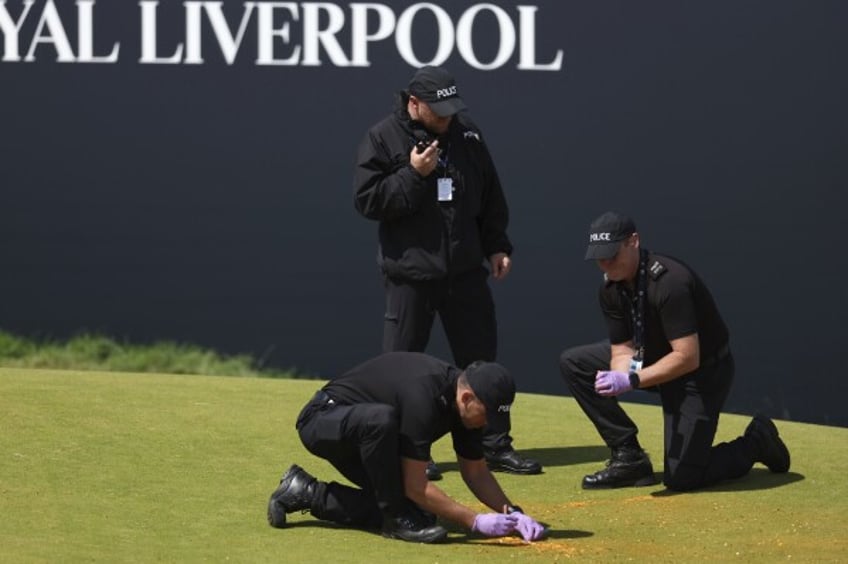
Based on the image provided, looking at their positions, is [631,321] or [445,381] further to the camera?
[631,321]

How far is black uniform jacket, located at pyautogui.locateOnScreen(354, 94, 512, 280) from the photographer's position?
20.9ft

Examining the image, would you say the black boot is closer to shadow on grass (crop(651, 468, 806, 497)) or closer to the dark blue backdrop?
shadow on grass (crop(651, 468, 806, 497))

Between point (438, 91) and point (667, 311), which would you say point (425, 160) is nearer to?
point (438, 91)

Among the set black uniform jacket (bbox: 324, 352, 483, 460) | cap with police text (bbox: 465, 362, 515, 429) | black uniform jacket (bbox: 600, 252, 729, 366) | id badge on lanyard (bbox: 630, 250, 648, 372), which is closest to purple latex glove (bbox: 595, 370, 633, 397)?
id badge on lanyard (bbox: 630, 250, 648, 372)

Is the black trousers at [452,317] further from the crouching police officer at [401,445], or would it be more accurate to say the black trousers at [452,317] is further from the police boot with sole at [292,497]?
the police boot with sole at [292,497]

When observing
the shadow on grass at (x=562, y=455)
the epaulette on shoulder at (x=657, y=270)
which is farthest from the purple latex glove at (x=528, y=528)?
the shadow on grass at (x=562, y=455)

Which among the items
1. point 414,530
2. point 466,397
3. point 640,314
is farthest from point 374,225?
point 466,397

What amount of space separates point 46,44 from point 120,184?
79 centimetres

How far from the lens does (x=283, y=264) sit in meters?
9.51

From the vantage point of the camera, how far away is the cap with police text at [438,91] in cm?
630

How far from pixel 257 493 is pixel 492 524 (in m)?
1.12

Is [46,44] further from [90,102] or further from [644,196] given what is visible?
[644,196]

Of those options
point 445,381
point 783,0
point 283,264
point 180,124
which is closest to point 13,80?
point 180,124

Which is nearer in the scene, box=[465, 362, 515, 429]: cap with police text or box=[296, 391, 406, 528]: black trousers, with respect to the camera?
box=[465, 362, 515, 429]: cap with police text
